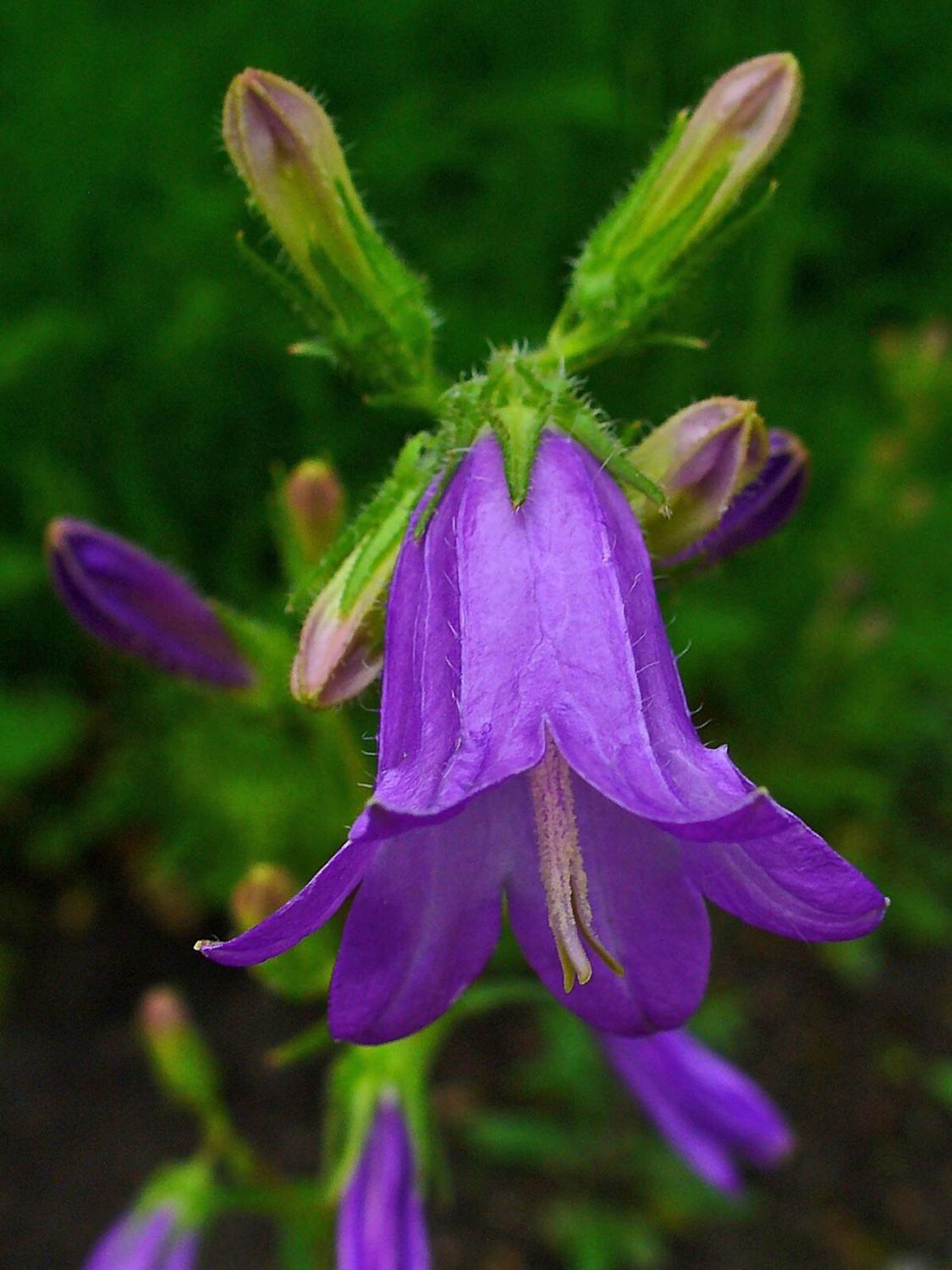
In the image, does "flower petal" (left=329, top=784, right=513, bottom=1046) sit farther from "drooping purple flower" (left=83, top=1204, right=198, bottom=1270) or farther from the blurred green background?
the blurred green background

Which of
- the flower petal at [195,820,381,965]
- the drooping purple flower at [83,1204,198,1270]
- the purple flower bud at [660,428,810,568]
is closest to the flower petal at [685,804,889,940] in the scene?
the flower petal at [195,820,381,965]

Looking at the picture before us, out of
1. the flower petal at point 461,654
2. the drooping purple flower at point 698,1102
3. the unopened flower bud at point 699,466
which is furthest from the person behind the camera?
the drooping purple flower at point 698,1102

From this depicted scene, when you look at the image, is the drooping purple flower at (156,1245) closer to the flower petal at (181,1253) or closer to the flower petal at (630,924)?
the flower petal at (181,1253)

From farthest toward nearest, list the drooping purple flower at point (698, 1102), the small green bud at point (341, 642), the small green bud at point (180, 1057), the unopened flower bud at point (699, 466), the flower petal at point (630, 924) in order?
the small green bud at point (180, 1057), the drooping purple flower at point (698, 1102), the unopened flower bud at point (699, 466), the small green bud at point (341, 642), the flower petal at point (630, 924)

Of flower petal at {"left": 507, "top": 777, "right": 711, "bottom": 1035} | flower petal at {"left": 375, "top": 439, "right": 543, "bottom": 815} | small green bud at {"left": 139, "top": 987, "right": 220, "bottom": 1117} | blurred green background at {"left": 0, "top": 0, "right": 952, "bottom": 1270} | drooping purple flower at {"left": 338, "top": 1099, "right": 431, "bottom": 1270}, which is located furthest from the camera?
blurred green background at {"left": 0, "top": 0, "right": 952, "bottom": 1270}

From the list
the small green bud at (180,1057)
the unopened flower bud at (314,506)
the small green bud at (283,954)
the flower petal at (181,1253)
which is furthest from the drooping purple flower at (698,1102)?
the unopened flower bud at (314,506)

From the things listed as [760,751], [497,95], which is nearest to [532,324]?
[497,95]
